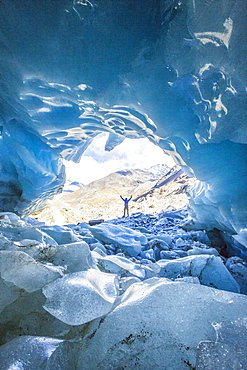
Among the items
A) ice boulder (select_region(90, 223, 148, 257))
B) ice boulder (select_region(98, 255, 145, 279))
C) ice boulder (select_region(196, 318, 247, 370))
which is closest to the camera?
ice boulder (select_region(196, 318, 247, 370))

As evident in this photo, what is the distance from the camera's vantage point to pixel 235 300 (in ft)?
3.20

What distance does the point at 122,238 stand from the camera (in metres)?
3.70

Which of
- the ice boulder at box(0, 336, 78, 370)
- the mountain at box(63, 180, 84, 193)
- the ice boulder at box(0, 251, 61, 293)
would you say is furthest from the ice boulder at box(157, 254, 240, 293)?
the mountain at box(63, 180, 84, 193)

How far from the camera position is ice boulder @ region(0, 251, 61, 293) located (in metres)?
1.08

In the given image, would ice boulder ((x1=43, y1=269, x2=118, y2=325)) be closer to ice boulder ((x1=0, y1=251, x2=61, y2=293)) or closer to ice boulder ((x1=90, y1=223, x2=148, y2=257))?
ice boulder ((x1=0, y1=251, x2=61, y2=293))

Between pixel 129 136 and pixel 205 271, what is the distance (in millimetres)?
3949

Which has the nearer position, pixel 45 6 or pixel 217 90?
pixel 45 6

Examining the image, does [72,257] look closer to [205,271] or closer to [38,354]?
[38,354]

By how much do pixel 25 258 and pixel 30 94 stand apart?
3.21m

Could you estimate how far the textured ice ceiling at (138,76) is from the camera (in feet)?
5.74

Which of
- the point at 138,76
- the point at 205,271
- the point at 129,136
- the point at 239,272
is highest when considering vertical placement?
the point at 129,136

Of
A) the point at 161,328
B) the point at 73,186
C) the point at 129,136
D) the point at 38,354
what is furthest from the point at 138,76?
the point at 73,186

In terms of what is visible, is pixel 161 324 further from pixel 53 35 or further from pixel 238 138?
pixel 53 35

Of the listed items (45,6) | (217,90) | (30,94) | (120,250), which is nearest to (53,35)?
(45,6)
